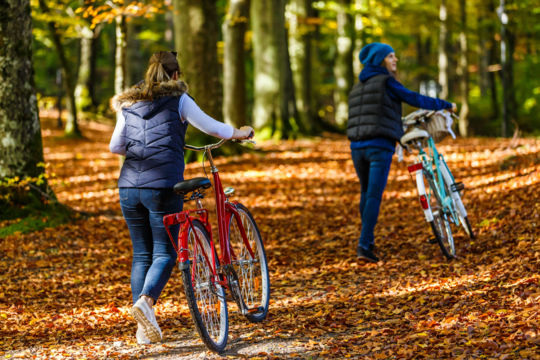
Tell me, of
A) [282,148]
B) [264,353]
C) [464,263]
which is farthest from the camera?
[282,148]

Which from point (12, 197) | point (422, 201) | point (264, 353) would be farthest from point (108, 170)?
point (264, 353)

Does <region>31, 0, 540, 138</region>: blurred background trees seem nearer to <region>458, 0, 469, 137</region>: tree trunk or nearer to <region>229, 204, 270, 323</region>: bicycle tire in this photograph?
<region>458, 0, 469, 137</region>: tree trunk

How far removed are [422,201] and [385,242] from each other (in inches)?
59.5

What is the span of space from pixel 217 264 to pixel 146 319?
2.08 ft

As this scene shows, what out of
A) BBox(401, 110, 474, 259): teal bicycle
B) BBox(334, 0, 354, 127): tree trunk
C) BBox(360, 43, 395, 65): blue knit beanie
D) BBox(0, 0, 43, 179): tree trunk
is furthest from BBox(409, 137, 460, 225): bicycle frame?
BBox(334, 0, 354, 127): tree trunk

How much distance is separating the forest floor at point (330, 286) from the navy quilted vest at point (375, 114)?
1.46 metres

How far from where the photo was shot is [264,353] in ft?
13.2

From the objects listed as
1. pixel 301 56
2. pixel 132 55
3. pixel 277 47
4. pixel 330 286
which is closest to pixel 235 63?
pixel 277 47

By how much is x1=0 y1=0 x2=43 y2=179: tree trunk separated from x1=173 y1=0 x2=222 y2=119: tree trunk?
5529mm

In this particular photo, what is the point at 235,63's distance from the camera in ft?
52.1

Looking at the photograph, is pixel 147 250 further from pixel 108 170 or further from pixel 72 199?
pixel 108 170

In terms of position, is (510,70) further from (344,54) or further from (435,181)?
(435,181)

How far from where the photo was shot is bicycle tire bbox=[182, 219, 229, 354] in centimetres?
371

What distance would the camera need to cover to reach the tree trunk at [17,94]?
7523 millimetres
